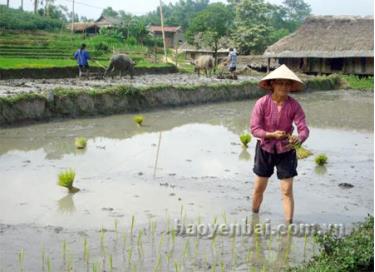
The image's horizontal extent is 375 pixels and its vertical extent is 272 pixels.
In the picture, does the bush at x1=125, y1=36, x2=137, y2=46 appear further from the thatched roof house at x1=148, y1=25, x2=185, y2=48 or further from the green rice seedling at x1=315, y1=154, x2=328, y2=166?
the green rice seedling at x1=315, y1=154, x2=328, y2=166

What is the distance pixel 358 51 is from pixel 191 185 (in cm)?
2491

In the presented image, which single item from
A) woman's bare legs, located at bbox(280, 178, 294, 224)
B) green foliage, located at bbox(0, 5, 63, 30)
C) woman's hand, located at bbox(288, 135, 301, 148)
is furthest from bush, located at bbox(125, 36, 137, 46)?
woman's hand, located at bbox(288, 135, 301, 148)

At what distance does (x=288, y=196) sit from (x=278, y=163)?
1.03 ft

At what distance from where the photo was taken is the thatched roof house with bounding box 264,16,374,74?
2972 centimetres

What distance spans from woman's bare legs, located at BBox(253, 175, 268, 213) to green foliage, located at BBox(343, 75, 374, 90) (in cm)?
A: 2234

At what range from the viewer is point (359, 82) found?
27.3 metres

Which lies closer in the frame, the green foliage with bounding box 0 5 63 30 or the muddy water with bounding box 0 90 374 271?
the muddy water with bounding box 0 90 374 271

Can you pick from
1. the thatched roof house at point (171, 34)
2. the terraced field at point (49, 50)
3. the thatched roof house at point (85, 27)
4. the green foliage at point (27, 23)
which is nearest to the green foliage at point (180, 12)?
the thatched roof house at point (171, 34)

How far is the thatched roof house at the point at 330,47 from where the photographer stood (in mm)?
29719

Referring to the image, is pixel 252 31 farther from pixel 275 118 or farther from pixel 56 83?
pixel 275 118

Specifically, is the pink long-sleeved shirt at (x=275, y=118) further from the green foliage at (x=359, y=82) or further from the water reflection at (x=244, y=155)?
the green foliage at (x=359, y=82)

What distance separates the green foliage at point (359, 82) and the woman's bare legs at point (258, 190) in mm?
22341

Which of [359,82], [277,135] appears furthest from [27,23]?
[277,135]

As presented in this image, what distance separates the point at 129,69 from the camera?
19.4 metres
